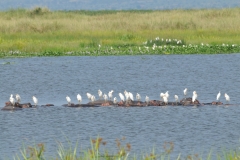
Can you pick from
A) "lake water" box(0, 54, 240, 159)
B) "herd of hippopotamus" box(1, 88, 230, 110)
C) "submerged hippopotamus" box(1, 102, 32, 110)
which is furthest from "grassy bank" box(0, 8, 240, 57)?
"submerged hippopotamus" box(1, 102, 32, 110)

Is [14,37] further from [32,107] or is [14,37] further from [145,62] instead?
[32,107]

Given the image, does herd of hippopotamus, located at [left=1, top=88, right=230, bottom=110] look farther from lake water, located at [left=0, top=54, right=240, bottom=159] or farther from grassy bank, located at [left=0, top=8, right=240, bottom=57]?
grassy bank, located at [left=0, top=8, right=240, bottom=57]

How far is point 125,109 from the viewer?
1917 centimetres

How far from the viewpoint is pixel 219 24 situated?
41500 mm

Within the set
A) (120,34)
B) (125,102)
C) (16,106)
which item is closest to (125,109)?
(125,102)

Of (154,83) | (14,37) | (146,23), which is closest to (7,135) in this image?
(154,83)

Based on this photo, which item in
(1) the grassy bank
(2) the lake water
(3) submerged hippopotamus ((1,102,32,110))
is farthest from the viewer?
(1) the grassy bank

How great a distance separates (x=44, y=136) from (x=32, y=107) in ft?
13.6

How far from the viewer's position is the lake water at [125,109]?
1510 cm

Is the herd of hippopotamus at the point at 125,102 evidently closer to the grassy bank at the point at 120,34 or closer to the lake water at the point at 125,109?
the lake water at the point at 125,109

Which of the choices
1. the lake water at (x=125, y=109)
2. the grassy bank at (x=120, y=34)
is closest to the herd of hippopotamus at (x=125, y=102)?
the lake water at (x=125, y=109)

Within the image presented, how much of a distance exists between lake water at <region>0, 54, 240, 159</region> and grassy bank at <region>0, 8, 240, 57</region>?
1.33 metres

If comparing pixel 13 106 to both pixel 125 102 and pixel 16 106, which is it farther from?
pixel 125 102

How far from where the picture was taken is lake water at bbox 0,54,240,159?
15102mm
